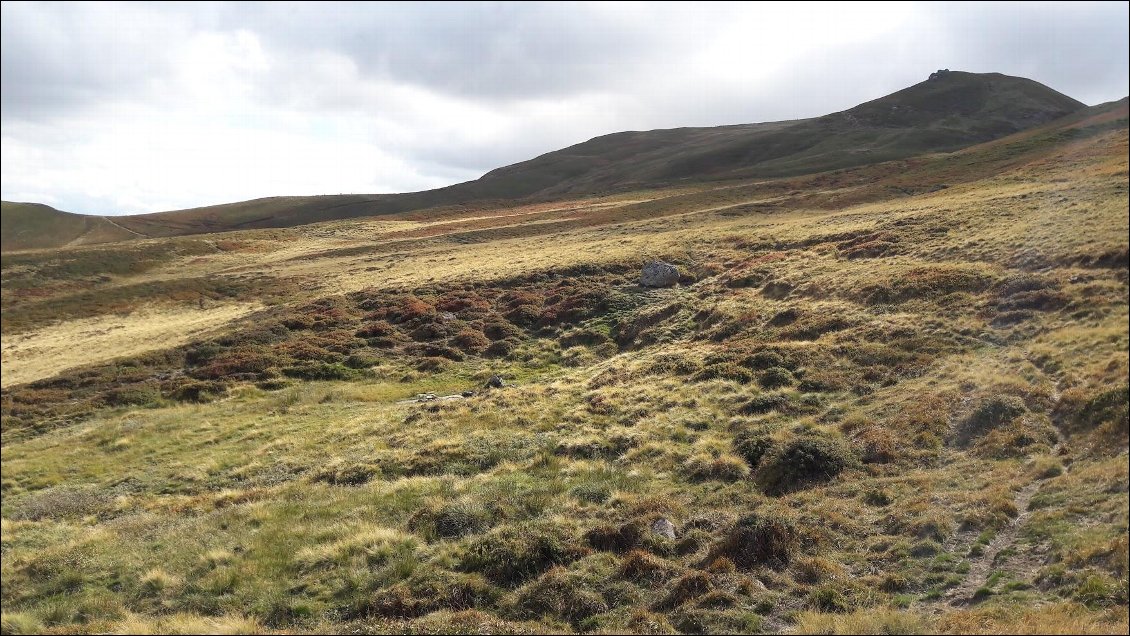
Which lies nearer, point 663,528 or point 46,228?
point 46,228

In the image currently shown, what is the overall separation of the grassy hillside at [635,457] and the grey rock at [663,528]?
0.18 metres

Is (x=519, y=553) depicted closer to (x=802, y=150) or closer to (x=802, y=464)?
(x=802, y=464)

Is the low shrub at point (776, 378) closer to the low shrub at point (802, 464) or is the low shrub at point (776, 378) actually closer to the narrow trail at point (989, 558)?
the low shrub at point (802, 464)

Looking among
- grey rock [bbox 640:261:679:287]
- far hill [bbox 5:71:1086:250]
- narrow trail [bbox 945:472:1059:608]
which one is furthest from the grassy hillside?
far hill [bbox 5:71:1086:250]

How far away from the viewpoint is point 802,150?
6216 inches

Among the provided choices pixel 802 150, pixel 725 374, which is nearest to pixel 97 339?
pixel 725 374

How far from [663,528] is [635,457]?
5609mm

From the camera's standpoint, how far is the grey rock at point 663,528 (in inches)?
524

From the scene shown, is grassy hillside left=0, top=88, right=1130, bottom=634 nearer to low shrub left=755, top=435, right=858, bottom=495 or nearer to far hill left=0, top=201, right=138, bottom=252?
low shrub left=755, top=435, right=858, bottom=495

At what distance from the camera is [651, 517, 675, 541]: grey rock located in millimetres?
13318

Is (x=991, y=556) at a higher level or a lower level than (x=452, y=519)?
higher

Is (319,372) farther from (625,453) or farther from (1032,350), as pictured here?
(1032,350)

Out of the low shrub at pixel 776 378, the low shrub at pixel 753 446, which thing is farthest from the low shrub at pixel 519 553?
the low shrub at pixel 776 378

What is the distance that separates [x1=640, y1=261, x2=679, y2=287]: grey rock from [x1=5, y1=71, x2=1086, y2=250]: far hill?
93383mm
